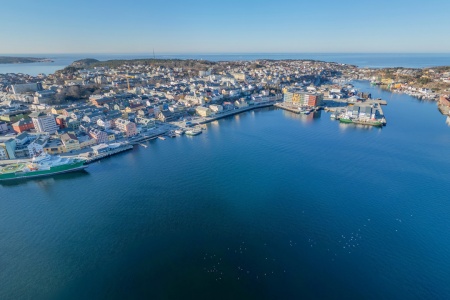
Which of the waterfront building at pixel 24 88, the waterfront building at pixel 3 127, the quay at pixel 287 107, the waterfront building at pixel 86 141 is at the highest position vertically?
the waterfront building at pixel 24 88

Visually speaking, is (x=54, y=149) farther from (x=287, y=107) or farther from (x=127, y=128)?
(x=287, y=107)

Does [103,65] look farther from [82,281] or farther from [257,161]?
[82,281]

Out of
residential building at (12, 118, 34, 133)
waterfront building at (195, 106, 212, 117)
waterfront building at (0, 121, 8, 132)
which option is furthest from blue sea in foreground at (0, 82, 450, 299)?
waterfront building at (0, 121, 8, 132)

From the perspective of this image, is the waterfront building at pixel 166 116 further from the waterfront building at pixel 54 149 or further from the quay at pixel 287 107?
the quay at pixel 287 107

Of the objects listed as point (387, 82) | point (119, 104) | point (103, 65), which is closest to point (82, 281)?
point (119, 104)

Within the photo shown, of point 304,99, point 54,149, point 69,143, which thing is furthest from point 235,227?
point 304,99

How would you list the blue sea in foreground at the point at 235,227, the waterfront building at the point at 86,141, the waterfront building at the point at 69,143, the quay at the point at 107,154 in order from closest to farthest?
1. the blue sea in foreground at the point at 235,227
2. the quay at the point at 107,154
3. the waterfront building at the point at 69,143
4. the waterfront building at the point at 86,141

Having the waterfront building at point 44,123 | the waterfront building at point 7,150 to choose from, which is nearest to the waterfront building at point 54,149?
the waterfront building at point 7,150
